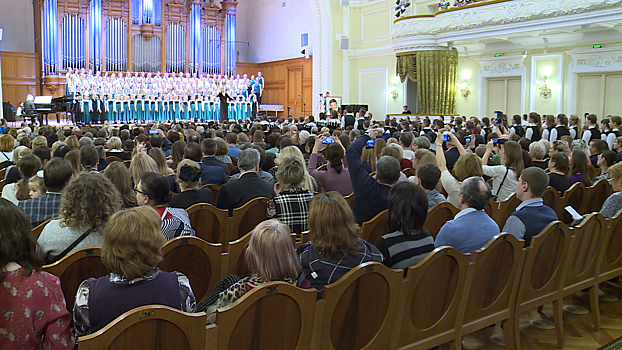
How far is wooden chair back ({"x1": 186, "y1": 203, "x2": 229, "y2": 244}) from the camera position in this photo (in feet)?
10.8

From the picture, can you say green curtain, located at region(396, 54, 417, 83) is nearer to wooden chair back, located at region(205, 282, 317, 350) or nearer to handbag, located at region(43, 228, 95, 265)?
handbag, located at region(43, 228, 95, 265)

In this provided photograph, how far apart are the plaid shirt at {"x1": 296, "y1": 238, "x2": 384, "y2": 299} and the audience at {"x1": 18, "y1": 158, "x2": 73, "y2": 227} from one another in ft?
5.41

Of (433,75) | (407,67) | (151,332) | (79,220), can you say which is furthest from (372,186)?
(407,67)

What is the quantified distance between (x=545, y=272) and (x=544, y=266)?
5 centimetres

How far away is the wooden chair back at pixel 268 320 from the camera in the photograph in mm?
1757

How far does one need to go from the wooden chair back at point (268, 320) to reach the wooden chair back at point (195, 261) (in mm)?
701

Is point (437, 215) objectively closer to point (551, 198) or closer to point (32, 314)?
point (551, 198)

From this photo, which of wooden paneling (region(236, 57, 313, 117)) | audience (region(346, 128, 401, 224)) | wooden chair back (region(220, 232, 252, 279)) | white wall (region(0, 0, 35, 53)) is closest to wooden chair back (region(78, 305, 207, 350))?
wooden chair back (region(220, 232, 252, 279))

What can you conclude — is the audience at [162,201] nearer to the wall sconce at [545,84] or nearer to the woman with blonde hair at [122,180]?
the woman with blonde hair at [122,180]

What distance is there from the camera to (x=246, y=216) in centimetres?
357

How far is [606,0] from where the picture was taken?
10023 mm

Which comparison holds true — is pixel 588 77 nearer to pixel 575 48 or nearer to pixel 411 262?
pixel 575 48

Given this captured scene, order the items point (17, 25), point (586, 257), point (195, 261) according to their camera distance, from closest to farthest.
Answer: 1. point (195, 261)
2. point (586, 257)
3. point (17, 25)

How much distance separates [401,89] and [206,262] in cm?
1510
